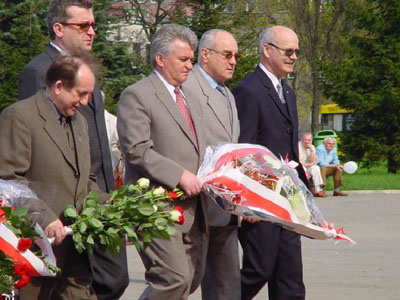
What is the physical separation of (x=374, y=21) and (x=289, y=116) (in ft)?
106

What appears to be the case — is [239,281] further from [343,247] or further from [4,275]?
[343,247]

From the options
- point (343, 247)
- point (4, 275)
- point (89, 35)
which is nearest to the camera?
point (4, 275)

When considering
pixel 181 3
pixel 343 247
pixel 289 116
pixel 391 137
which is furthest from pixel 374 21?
pixel 289 116

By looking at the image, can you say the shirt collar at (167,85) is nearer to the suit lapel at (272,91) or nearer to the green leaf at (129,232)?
the suit lapel at (272,91)

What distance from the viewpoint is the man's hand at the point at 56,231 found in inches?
215

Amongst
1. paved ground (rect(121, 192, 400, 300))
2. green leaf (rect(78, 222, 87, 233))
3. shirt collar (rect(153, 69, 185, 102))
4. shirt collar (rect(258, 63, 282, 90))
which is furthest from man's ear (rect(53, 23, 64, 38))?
paved ground (rect(121, 192, 400, 300))

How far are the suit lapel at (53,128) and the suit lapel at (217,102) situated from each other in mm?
1937

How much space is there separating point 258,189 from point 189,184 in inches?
16.3

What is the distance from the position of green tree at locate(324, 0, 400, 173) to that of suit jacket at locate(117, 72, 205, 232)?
3228 centimetres

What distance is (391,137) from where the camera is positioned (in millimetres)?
40719

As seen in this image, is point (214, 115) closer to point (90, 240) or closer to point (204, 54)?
point (204, 54)

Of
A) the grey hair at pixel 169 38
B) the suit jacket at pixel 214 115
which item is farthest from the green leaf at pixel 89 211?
the suit jacket at pixel 214 115

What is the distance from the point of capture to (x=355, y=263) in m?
12.0

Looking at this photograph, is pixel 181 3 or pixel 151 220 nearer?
pixel 151 220
